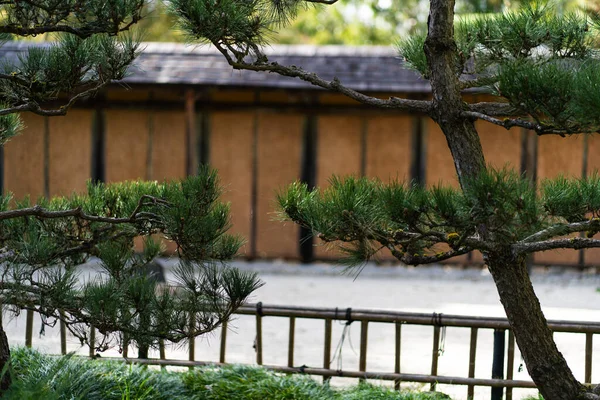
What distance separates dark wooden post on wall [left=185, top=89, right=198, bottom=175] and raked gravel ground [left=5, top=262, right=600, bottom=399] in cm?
143

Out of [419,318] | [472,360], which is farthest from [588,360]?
[419,318]

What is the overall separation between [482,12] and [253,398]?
81.5 inches

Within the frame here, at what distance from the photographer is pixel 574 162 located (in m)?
10.6

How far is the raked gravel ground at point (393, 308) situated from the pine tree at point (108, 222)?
0.38 m

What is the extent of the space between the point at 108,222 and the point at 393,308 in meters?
4.89

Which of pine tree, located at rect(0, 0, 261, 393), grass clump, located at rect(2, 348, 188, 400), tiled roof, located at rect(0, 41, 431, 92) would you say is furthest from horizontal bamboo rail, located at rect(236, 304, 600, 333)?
tiled roof, located at rect(0, 41, 431, 92)

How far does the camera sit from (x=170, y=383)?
3938 mm

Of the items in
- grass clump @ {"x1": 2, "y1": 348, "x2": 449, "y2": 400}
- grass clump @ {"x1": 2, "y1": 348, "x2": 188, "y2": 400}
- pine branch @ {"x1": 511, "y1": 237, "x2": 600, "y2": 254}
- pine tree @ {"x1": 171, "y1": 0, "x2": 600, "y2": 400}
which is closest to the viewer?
pine tree @ {"x1": 171, "y1": 0, "x2": 600, "y2": 400}

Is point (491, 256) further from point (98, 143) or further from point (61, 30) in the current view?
point (98, 143)

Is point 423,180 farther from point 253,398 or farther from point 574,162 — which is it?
point 253,398

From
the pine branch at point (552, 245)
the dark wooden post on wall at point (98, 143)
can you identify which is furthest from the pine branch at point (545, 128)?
the dark wooden post on wall at point (98, 143)

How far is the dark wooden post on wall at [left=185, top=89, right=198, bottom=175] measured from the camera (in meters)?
10.3

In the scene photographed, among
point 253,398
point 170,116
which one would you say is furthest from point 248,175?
point 253,398

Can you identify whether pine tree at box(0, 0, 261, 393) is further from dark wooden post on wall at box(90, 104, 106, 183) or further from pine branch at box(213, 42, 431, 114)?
dark wooden post on wall at box(90, 104, 106, 183)
